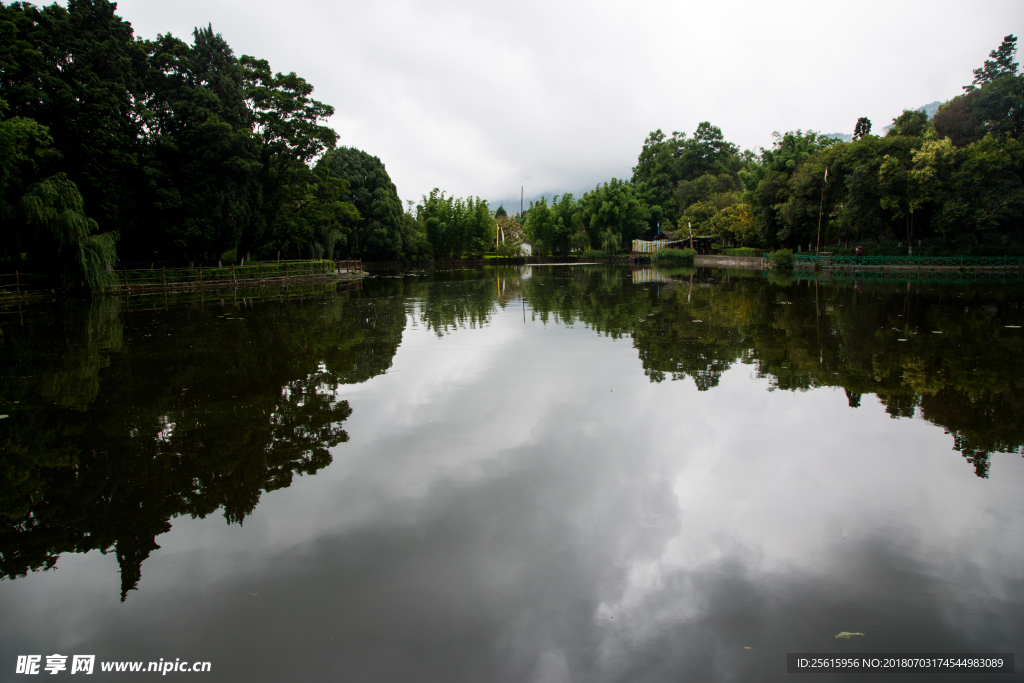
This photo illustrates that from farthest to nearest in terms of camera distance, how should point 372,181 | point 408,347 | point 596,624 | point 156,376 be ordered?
point 372,181, point 408,347, point 156,376, point 596,624

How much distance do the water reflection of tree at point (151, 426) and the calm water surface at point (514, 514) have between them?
4cm

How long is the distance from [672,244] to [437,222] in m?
26.9

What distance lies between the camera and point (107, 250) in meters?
23.7

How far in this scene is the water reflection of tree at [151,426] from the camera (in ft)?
14.6

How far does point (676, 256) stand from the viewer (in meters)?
52.2

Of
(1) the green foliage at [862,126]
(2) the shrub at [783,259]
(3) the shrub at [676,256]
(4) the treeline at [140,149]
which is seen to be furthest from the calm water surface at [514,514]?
(1) the green foliage at [862,126]

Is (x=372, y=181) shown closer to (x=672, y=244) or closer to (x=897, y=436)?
(x=672, y=244)

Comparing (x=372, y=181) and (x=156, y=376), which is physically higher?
(x=372, y=181)

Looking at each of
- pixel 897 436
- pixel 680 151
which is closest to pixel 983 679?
pixel 897 436

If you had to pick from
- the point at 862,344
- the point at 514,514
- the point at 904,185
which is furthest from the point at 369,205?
the point at 514,514

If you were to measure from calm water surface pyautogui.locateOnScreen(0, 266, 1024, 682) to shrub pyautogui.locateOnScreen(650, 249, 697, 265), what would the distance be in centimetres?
4383

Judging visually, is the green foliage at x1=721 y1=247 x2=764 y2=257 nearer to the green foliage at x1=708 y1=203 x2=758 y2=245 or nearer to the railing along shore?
the green foliage at x1=708 y1=203 x2=758 y2=245

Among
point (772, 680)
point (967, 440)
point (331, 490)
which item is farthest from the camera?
point (967, 440)

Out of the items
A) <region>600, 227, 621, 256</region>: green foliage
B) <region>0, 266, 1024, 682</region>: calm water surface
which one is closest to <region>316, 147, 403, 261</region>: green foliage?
<region>600, 227, 621, 256</region>: green foliage
